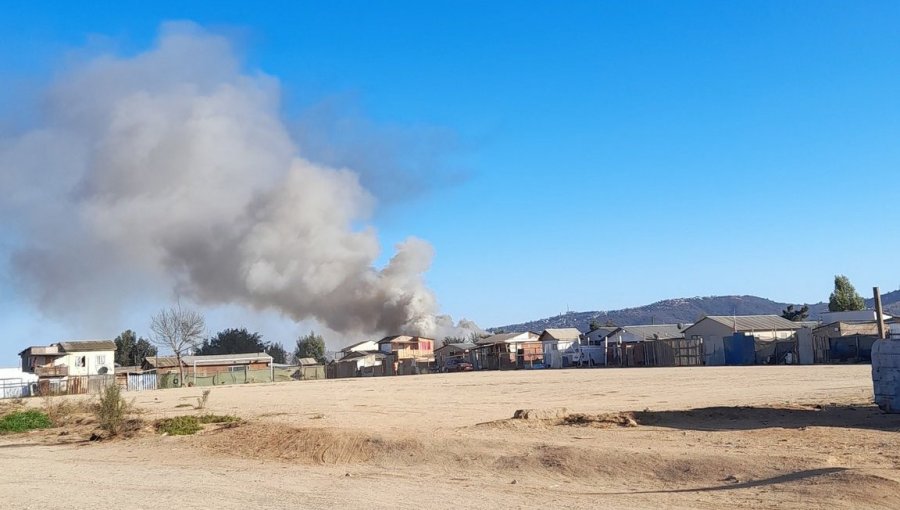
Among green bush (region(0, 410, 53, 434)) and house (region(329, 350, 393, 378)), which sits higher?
green bush (region(0, 410, 53, 434))

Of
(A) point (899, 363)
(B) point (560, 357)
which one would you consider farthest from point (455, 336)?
(A) point (899, 363)

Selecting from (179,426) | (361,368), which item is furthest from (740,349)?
(179,426)

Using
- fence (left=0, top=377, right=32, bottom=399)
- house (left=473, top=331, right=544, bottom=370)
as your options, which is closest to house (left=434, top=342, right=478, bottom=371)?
house (left=473, top=331, right=544, bottom=370)

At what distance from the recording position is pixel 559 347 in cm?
9962

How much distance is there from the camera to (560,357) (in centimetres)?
9238

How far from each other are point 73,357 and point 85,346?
2275 millimetres

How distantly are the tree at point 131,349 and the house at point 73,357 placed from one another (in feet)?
96.7

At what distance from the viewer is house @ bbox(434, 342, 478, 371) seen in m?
99.0

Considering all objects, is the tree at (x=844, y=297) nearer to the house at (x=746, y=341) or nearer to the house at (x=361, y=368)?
the house at (x=746, y=341)

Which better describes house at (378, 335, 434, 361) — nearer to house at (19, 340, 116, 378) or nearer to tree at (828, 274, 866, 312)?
house at (19, 340, 116, 378)

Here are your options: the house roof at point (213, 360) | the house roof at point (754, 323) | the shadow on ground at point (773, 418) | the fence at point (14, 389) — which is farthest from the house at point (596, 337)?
the shadow on ground at point (773, 418)

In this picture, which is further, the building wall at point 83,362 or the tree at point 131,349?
the tree at point 131,349

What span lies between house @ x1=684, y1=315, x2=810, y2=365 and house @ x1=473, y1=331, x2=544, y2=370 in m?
19.8

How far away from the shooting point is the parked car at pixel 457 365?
95713 millimetres
